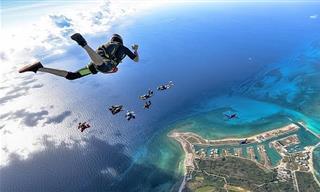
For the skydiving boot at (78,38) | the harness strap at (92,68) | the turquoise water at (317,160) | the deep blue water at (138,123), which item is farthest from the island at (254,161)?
the skydiving boot at (78,38)

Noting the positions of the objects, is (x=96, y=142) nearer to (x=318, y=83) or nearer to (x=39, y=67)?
(x=318, y=83)

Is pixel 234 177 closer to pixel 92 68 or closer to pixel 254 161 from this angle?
pixel 254 161

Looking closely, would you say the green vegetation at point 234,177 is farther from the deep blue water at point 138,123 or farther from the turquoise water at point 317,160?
the turquoise water at point 317,160

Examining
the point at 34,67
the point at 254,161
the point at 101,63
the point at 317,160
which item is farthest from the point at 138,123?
the point at 101,63

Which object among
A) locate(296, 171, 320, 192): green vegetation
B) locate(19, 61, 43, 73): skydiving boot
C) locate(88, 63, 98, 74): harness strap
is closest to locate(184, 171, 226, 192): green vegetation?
locate(296, 171, 320, 192): green vegetation

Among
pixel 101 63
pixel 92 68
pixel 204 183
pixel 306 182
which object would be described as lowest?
pixel 306 182

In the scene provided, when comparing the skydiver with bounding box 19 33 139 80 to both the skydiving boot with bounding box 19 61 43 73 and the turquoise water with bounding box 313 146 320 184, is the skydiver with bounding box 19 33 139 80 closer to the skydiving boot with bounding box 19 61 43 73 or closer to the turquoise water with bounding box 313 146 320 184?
the skydiving boot with bounding box 19 61 43 73

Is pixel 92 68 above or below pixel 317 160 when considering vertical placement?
above
